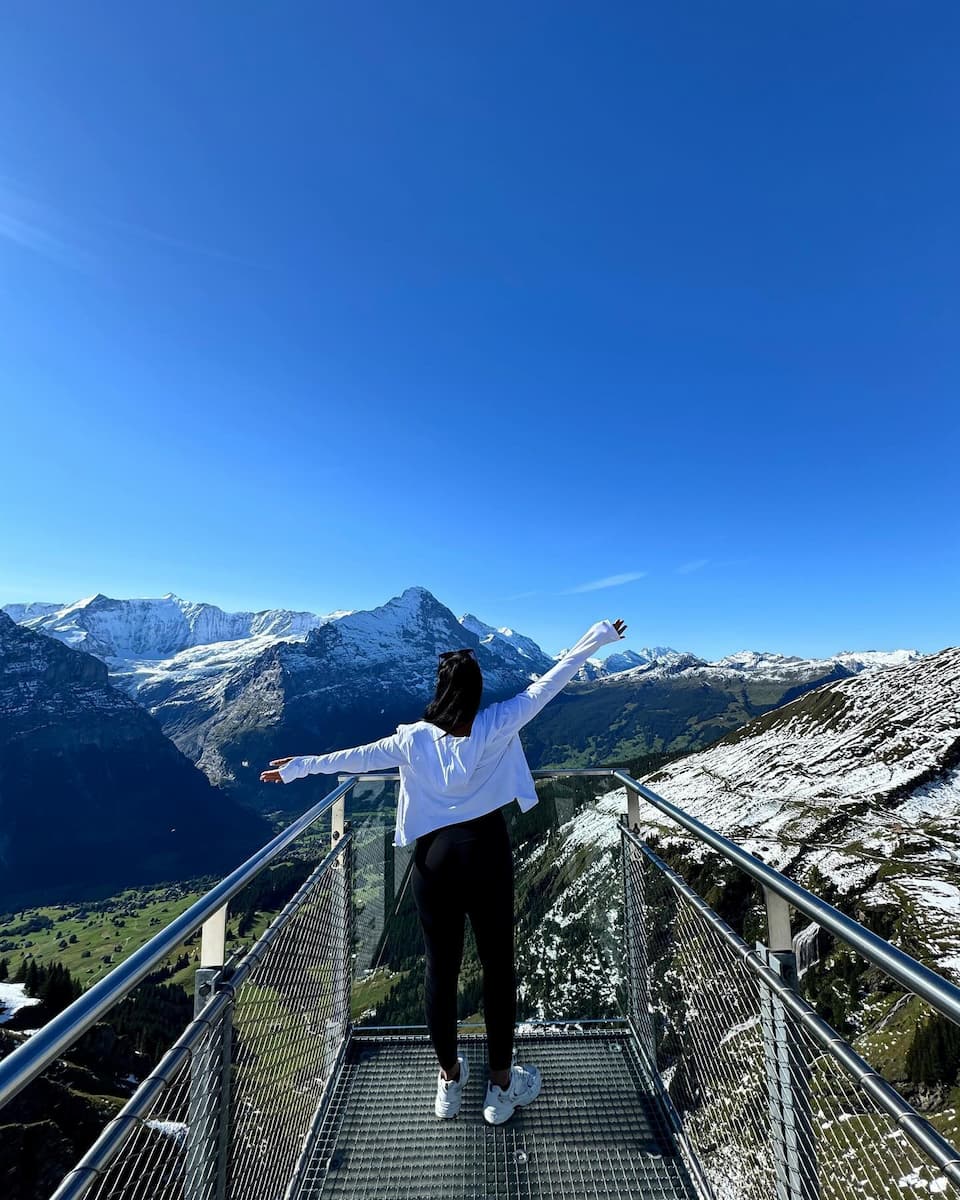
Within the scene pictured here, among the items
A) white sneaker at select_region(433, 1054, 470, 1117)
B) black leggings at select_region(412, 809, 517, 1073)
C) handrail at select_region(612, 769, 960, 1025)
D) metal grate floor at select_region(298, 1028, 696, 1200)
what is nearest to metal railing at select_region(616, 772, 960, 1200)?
handrail at select_region(612, 769, 960, 1025)

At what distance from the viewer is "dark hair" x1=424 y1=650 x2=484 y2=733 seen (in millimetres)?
3590

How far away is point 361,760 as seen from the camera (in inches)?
148

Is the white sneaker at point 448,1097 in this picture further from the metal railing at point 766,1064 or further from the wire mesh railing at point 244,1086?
the metal railing at point 766,1064

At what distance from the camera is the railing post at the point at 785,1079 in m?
2.63

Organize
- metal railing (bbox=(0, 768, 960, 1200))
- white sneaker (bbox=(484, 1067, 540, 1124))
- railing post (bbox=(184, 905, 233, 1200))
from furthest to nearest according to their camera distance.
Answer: white sneaker (bbox=(484, 1067, 540, 1124)) → railing post (bbox=(184, 905, 233, 1200)) → metal railing (bbox=(0, 768, 960, 1200))

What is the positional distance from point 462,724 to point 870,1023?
61.1 meters

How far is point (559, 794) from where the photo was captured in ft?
19.2

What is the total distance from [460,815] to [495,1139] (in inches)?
82.6

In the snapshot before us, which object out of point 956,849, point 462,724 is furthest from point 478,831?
point 956,849

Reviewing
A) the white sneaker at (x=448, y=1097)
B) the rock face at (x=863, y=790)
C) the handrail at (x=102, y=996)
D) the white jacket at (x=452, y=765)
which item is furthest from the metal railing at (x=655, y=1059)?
the rock face at (x=863, y=790)

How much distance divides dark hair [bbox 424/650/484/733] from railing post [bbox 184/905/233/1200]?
1.37m

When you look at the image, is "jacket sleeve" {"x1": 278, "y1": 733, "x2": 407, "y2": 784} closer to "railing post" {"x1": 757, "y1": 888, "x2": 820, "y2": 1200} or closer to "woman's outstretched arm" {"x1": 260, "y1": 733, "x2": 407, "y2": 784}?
"woman's outstretched arm" {"x1": 260, "y1": 733, "x2": 407, "y2": 784}

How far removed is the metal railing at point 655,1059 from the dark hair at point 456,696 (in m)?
1.08

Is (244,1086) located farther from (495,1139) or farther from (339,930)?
(339,930)
